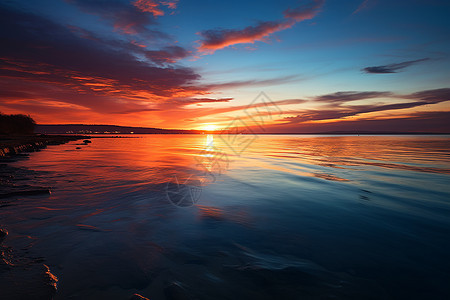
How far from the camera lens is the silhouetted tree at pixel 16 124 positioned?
76.9 meters

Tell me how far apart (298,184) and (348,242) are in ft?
24.5

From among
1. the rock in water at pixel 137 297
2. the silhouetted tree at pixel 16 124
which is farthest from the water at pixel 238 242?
the silhouetted tree at pixel 16 124

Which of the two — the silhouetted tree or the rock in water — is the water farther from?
the silhouetted tree

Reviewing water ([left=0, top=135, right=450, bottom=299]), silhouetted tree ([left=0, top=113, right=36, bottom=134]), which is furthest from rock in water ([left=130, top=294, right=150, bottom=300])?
silhouetted tree ([left=0, top=113, right=36, bottom=134])

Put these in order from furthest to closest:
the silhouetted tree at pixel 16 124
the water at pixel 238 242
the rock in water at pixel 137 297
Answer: the silhouetted tree at pixel 16 124 < the water at pixel 238 242 < the rock in water at pixel 137 297

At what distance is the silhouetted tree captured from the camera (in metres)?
76.9

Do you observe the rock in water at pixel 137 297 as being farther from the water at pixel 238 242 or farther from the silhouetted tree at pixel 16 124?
the silhouetted tree at pixel 16 124

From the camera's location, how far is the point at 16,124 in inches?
3243

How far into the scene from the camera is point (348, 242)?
599 cm

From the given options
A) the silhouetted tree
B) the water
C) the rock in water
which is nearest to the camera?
the rock in water

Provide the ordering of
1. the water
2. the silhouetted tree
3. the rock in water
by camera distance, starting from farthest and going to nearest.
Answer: the silhouetted tree
the water
the rock in water

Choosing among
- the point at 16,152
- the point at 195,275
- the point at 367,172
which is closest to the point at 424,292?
the point at 195,275

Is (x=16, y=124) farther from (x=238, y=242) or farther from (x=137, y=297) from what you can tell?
(x=137, y=297)

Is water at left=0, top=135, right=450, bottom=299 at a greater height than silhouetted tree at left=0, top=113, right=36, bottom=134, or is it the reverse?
silhouetted tree at left=0, top=113, right=36, bottom=134
